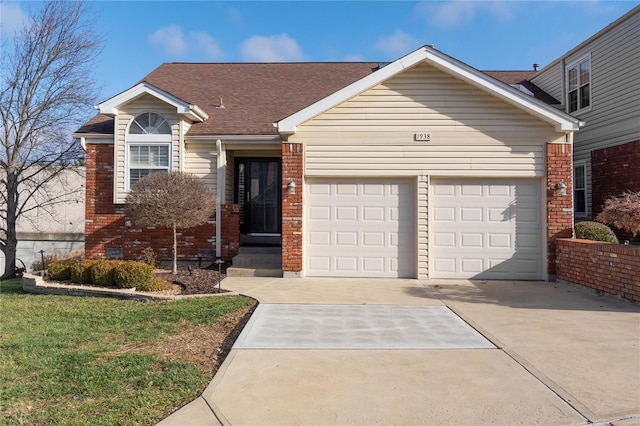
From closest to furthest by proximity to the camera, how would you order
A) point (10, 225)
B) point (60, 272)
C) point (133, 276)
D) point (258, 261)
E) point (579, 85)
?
1. point (133, 276)
2. point (60, 272)
3. point (258, 261)
4. point (10, 225)
5. point (579, 85)

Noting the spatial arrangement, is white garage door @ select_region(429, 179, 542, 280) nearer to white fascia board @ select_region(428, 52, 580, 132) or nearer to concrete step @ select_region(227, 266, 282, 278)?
white fascia board @ select_region(428, 52, 580, 132)

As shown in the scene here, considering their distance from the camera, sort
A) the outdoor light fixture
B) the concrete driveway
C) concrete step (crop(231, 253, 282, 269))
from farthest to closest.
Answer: concrete step (crop(231, 253, 282, 269)) → the outdoor light fixture → the concrete driveway

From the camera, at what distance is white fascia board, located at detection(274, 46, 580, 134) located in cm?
915

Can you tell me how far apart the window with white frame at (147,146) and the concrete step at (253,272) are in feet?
11.0

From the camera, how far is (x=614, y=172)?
455 inches

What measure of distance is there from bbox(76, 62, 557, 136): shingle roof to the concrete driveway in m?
6.15

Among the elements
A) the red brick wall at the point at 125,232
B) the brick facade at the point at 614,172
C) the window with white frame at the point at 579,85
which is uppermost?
the window with white frame at the point at 579,85

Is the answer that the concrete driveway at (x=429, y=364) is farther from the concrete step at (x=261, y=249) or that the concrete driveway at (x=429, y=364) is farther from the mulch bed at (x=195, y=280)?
the concrete step at (x=261, y=249)

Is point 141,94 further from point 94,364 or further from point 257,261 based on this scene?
point 94,364

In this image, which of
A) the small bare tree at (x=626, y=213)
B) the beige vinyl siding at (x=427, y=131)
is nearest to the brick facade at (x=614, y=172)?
the beige vinyl siding at (x=427, y=131)

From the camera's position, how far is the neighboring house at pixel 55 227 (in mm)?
15359

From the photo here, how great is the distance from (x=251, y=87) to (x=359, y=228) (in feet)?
22.7

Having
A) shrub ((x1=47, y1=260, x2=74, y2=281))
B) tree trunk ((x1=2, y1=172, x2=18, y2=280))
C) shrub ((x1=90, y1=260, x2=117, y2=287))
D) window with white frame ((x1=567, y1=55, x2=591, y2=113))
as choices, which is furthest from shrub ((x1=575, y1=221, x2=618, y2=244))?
tree trunk ((x1=2, y1=172, x2=18, y2=280))

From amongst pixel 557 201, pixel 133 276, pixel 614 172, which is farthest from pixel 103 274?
pixel 614 172
